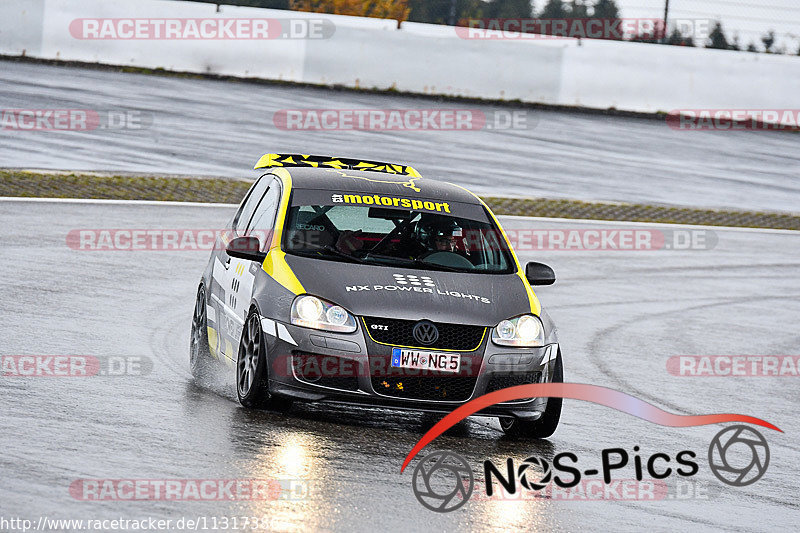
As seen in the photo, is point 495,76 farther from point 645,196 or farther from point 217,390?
point 217,390

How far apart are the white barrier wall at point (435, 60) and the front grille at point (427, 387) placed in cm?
2098

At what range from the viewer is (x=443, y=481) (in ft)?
23.5

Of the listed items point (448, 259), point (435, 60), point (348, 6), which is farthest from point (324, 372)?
point (348, 6)

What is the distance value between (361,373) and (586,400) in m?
2.73

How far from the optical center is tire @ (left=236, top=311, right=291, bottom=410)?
840cm

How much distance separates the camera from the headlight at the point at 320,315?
26.8ft

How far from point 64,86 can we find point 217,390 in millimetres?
18004

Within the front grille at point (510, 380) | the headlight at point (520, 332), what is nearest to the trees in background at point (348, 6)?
the headlight at point (520, 332)

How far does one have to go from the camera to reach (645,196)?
2414 centimetres

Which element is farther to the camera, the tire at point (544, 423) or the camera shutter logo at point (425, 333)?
the tire at point (544, 423)

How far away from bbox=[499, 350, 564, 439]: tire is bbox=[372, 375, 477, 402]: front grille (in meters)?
0.58

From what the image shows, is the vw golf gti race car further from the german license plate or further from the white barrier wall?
the white barrier wall

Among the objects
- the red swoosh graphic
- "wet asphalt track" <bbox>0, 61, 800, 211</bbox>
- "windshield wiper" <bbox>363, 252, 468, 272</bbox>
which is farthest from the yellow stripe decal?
"wet asphalt track" <bbox>0, 61, 800, 211</bbox>

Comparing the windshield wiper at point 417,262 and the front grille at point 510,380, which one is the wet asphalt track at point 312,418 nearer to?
the front grille at point 510,380
